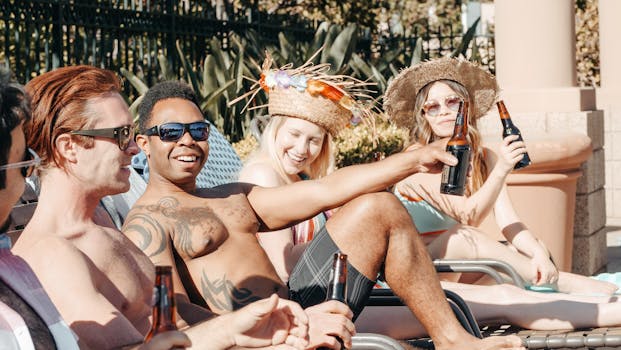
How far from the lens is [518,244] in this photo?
18.5 feet

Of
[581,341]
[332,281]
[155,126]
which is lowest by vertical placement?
[581,341]

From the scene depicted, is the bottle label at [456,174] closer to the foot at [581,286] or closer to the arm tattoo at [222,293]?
the arm tattoo at [222,293]

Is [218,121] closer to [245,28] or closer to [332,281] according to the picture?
[245,28]

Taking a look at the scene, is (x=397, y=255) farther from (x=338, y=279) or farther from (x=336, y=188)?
(x=338, y=279)

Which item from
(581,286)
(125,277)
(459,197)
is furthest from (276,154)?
(125,277)

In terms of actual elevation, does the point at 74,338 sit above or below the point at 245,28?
below

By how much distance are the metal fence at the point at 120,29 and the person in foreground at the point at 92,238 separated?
4.80m

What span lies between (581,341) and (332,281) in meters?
1.67

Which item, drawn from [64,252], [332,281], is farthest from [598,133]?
[64,252]

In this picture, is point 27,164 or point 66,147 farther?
point 66,147

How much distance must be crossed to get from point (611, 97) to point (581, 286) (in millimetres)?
7525

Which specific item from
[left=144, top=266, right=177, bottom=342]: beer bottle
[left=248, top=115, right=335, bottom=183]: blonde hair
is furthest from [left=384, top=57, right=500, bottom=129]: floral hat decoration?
[left=144, top=266, right=177, bottom=342]: beer bottle

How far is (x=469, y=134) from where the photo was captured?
18.7 ft

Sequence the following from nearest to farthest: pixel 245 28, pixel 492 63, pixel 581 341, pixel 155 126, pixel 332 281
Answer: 1. pixel 332 281
2. pixel 155 126
3. pixel 581 341
4. pixel 245 28
5. pixel 492 63
